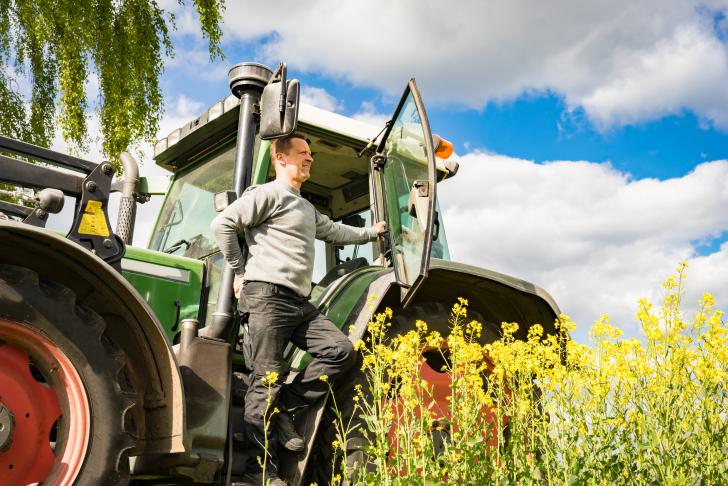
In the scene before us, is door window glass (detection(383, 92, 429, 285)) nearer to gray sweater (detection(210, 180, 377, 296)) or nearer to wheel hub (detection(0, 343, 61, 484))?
gray sweater (detection(210, 180, 377, 296))

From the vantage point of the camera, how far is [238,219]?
3.21m

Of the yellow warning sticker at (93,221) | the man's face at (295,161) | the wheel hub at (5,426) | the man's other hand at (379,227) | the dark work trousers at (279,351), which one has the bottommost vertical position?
the wheel hub at (5,426)

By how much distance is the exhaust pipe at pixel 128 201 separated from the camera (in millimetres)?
3814

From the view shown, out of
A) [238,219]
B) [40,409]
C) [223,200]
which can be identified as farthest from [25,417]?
[223,200]

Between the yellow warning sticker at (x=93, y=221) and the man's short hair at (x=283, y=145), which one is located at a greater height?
the man's short hair at (x=283, y=145)

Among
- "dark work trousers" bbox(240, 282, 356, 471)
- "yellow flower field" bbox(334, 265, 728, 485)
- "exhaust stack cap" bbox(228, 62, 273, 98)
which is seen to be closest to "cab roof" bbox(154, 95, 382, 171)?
"exhaust stack cap" bbox(228, 62, 273, 98)

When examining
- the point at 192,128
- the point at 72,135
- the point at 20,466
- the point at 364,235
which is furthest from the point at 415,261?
the point at 72,135

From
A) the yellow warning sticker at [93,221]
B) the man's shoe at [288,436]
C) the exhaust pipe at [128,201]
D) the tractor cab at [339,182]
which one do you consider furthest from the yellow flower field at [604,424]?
the exhaust pipe at [128,201]

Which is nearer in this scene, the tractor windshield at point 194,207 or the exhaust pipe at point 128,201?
the exhaust pipe at point 128,201

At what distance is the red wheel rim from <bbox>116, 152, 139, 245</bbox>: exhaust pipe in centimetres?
148

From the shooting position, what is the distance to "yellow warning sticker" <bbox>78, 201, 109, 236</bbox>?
2876 mm

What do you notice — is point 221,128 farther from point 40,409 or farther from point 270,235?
point 40,409

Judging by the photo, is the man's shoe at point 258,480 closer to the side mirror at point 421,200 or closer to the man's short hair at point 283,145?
the side mirror at point 421,200

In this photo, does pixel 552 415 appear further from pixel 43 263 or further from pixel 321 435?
pixel 43 263
